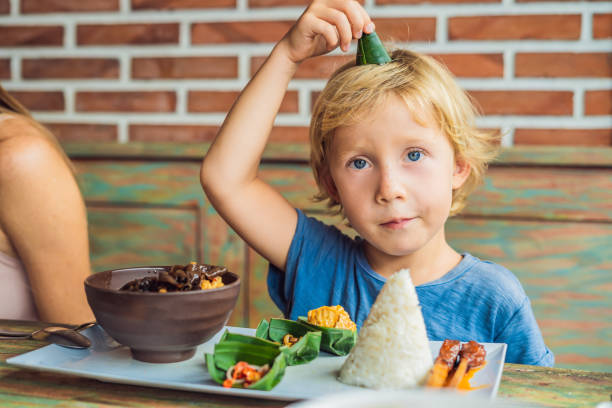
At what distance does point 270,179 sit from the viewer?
169 centimetres

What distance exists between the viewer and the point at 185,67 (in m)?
1.83

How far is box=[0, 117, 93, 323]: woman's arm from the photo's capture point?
3.98 feet

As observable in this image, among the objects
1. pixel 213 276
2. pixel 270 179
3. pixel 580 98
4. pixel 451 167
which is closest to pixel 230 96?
pixel 270 179

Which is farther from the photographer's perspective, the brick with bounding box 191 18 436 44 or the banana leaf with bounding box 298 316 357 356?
the brick with bounding box 191 18 436 44

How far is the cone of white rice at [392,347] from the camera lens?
62 centimetres

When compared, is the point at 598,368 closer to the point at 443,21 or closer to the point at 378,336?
the point at 443,21

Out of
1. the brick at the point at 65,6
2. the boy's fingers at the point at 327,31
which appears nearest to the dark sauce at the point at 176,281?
the boy's fingers at the point at 327,31

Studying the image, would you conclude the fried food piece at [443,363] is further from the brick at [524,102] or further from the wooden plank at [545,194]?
the brick at [524,102]

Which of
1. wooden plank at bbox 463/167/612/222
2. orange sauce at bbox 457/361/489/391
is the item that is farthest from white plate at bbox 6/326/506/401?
wooden plank at bbox 463/167/612/222

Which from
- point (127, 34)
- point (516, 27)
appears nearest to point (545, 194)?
point (516, 27)

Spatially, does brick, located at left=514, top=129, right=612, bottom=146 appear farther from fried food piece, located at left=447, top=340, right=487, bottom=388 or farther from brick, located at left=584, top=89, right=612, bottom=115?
fried food piece, located at left=447, top=340, right=487, bottom=388

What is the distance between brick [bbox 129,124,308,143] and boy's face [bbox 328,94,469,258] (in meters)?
0.68

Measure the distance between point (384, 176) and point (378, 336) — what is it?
15.8 inches

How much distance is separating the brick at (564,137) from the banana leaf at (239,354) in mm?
1196
